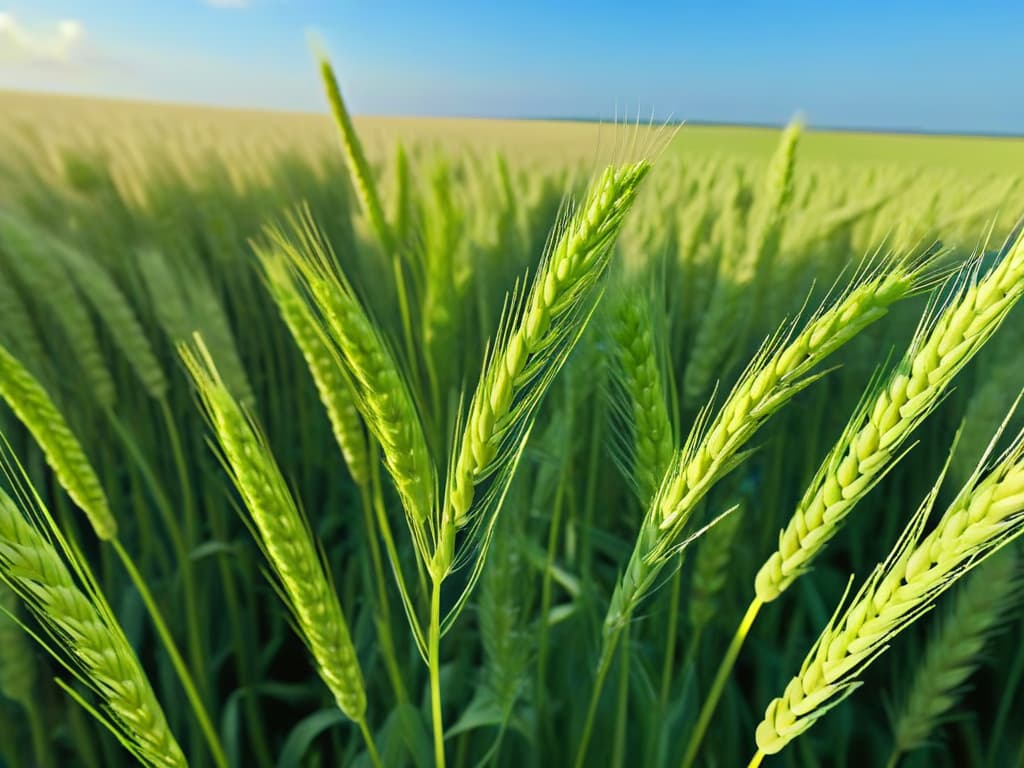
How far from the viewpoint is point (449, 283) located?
2.95 feet

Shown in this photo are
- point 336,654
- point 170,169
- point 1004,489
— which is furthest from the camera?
point 170,169

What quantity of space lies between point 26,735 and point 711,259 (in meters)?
1.37

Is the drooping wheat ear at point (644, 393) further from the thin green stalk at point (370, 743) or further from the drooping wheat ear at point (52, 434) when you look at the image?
the drooping wheat ear at point (52, 434)

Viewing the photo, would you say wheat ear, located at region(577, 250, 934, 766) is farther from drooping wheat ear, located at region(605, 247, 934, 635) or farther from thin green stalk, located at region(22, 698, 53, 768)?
thin green stalk, located at region(22, 698, 53, 768)

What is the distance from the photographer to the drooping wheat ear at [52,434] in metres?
0.52

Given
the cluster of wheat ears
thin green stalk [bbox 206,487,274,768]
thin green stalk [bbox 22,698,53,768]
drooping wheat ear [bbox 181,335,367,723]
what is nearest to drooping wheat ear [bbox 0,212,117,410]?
the cluster of wheat ears

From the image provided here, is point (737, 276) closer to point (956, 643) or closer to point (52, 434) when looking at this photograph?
point (956, 643)

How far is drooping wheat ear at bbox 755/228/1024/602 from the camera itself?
34cm

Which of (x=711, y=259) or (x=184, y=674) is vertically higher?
(x=711, y=259)

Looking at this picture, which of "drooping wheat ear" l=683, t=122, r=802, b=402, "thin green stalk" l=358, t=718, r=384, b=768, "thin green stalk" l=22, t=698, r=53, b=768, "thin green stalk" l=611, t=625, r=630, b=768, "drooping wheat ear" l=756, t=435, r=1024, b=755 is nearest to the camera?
"drooping wheat ear" l=756, t=435, r=1024, b=755

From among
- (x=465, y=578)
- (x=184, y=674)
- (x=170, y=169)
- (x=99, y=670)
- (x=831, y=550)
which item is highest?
(x=170, y=169)

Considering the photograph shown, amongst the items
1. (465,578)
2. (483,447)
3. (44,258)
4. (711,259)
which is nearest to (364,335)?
(483,447)

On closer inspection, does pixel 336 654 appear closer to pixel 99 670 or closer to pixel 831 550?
pixel 99 670

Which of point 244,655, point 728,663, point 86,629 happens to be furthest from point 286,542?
point 244,655
